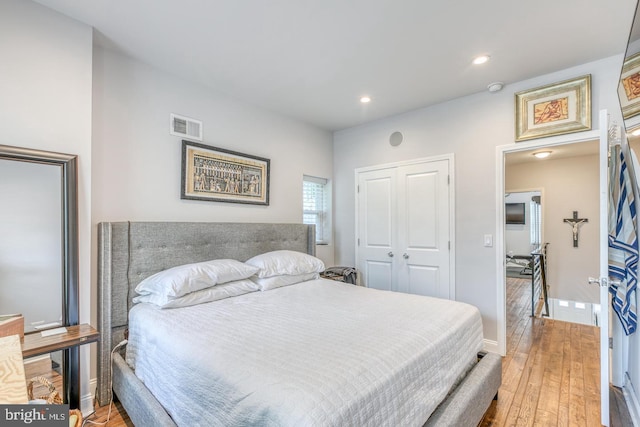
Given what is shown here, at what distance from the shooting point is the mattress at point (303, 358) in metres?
1.07

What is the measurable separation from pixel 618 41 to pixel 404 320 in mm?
2603

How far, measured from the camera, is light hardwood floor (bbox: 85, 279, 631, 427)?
196 cm

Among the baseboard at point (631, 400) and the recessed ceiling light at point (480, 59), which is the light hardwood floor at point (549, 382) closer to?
the baseboard at point (631, 400)

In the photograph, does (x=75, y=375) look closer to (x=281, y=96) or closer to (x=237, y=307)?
(x=237, y=307)

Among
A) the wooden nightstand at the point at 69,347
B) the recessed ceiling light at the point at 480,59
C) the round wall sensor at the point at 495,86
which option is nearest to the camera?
the wooden nightstand at the point at 69,347

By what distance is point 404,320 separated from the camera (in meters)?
1.79

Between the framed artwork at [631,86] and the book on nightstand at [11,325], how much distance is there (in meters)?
3.30

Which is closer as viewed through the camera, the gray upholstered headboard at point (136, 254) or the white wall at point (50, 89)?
→ the white wall at point (50, 89)

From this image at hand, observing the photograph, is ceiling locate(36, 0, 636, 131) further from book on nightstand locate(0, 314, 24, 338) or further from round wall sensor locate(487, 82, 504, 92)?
book on nightstand locate(0, 314, 24, 338)

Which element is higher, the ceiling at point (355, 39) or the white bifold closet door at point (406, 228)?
the ceiling at point (355, 39)

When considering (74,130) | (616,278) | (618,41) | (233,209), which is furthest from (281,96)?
(616,278)

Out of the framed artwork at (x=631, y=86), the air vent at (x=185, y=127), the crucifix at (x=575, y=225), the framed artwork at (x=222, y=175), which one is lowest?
the crucifix at (x=575, y=225)

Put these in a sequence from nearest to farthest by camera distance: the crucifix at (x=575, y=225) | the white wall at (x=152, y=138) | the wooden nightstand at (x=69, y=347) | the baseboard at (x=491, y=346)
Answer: the wooden nightstand at (x=69, y=347) < the white wall at (x=152, y=138) < the baseboard at (x=491, y=346) < the crucifix at (x=575, y=225)
